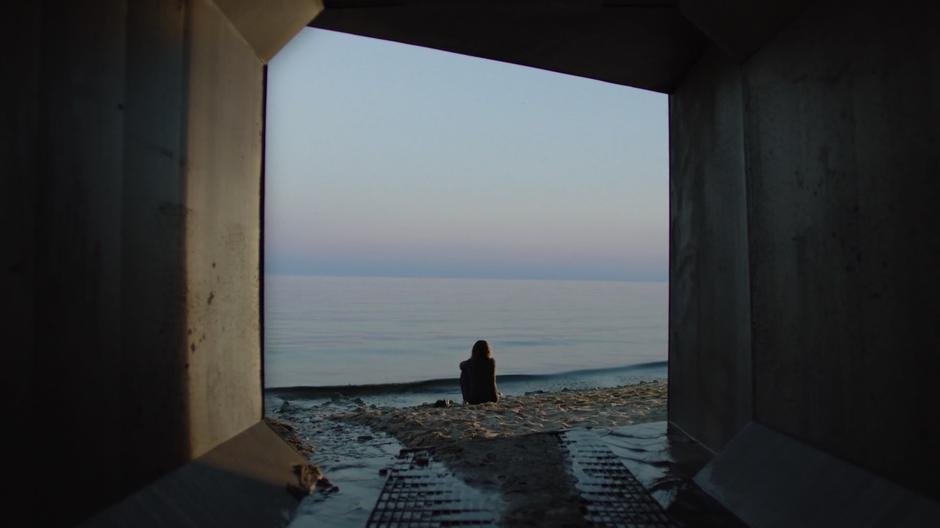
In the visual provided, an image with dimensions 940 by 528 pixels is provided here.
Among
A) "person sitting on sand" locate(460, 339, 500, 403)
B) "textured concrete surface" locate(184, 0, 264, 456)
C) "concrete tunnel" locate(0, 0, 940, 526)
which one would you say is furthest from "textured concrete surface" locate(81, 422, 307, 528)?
"person sitting on sand" locate(460, 339, 500, 403)

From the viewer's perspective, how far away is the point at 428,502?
3.90 metres

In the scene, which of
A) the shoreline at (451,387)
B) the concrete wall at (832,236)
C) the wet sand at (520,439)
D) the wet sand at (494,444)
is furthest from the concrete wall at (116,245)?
the shoreline at (451,387)

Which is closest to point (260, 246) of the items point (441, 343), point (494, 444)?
point (494, 444)

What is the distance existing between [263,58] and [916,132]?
12.3 ft

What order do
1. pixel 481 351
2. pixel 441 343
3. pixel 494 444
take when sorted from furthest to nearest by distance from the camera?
pixel 441 343, pixel 481 351, pixel 494 444

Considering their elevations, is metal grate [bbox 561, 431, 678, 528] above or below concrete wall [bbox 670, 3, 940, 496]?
below

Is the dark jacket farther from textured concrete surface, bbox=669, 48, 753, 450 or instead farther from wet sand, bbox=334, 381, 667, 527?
textured concrete surface, bbox=669, 48, 753, 450

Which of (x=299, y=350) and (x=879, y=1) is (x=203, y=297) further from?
(x=299, y=350)

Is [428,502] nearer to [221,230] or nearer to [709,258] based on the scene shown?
[221,230]

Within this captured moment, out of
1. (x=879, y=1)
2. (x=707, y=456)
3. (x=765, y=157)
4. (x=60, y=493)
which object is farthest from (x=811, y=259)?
(x=60, y=493)

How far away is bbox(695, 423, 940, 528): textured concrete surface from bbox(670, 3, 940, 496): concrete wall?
0.08 meters

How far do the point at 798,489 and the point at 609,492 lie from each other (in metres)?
1.09

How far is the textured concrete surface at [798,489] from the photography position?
9.21ft

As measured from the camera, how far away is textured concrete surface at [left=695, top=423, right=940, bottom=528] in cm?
281
